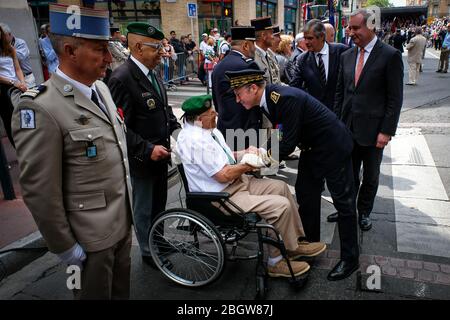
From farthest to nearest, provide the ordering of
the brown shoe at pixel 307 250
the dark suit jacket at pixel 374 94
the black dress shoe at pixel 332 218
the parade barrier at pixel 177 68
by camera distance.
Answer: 1. the parade barrier at pixel 177 68
2. the black dress shoe at pixel 332 218
3. the dark suit jacket at pixel 374 94
4. the brown shoe at pixel 307 250

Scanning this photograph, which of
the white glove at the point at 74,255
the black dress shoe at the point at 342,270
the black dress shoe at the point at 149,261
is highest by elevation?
the white glove at the point at 74,255

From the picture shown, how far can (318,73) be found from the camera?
4242 mm

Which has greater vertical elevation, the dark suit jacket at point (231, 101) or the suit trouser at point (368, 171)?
the dark suit jacket at point (231, 101)

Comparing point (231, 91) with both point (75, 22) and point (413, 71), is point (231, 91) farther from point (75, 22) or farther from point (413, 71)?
point (413, 71)

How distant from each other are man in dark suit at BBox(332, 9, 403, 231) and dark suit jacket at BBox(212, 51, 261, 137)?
3.06ft

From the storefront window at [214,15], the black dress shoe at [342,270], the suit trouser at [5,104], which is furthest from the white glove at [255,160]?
the storefront window at [214,15]

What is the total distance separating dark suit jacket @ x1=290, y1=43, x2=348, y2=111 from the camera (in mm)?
4203

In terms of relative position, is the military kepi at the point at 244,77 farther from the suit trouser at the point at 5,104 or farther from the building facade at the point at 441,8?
the building facade at the point at 441,8

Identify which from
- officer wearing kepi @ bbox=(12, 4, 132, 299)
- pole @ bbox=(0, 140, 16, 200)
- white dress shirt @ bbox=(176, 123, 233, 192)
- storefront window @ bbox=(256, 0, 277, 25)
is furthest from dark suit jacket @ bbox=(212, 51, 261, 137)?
storefront window @ bbox=(256, 0, 277, 25)

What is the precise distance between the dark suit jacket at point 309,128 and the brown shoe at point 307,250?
0.63 metres

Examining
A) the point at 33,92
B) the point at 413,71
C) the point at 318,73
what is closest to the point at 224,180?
the point at 33,92

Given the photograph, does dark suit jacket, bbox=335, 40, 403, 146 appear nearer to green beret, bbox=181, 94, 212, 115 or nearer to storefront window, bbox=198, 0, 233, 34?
green beret, bbox=181, 94, 212, 115

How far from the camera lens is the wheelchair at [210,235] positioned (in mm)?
2621
